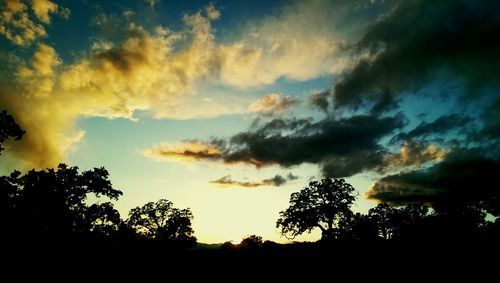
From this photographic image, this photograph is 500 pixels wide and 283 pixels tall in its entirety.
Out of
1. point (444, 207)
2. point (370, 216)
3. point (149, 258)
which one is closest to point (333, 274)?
point (149, 258)

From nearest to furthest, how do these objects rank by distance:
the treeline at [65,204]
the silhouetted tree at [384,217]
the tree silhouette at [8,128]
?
the tree silhouette at [8,128] → the treeline at [65,204] → the silhouetted tree at [384,217]

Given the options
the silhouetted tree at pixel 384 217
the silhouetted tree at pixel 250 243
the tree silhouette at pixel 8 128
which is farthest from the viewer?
the silhouetted tree at pixel 384 217

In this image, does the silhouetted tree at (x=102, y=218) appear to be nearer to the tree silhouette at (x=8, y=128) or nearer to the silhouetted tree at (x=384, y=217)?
the tree silhouette at (x=8, y=128)

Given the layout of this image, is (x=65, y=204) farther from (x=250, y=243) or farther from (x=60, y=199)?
(x=250, y=243)

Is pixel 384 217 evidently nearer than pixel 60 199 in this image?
No

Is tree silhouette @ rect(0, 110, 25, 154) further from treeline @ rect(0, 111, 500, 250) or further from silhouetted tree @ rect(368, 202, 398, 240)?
silhouetted tree @ rect(368, 202, 398, 240)

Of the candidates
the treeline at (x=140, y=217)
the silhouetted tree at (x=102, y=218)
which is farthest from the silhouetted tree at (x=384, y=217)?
the silhouetted tree at (x=102, y=218)

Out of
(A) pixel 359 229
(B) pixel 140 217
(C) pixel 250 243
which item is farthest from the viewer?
(B) pixel 140 217

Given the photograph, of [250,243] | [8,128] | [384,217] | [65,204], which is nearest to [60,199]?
[65,204]

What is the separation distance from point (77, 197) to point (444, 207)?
8323cm

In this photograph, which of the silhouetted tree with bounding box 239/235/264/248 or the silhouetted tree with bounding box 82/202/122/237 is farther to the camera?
the silhouetted tree with bounding box 82/202/122/237

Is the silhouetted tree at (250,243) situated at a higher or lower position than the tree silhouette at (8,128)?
lower

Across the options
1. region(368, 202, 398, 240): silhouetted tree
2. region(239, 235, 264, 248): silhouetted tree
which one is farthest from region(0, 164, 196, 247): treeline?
region(368, 202, 398, 240): silhouetted tree

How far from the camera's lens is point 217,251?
8109 millimetres
